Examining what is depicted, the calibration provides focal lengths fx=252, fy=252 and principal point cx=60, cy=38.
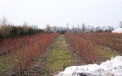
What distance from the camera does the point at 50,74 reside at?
9094 millimetres

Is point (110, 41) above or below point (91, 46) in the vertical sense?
below

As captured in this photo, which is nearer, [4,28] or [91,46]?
[91,46]

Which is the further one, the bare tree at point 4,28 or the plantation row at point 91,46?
the bare tree at point 4,28

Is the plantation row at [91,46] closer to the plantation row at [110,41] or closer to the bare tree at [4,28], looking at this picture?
the plantation row at [110,41]

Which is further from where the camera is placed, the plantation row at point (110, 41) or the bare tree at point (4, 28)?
the bare tree at point (4, 28)

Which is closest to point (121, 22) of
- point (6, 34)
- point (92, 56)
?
point (6, 34)

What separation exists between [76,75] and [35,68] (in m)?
4.23

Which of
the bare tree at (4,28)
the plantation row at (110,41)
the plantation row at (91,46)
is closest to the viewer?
the plantation row at (91,46)

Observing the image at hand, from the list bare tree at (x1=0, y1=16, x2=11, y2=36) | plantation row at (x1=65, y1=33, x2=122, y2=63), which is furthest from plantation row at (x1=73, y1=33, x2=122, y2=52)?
bare tree at (x1=0, y1=16, x2=11, y2=36)

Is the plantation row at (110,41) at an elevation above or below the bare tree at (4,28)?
below

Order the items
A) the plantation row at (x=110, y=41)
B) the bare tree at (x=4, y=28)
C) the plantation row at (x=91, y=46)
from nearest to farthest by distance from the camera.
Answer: the plantation row at (x=91, y=46), the plantation row at (x=110, y=41), the bare tree at (x=4, y=28)

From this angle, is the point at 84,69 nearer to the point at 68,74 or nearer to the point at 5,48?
the point at 68,74

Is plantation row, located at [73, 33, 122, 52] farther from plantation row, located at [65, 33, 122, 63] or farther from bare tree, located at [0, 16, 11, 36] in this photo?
bare tree, located at [0, 16, 11, 36]

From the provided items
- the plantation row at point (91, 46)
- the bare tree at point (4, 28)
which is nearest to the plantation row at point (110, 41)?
the plantation row at point (91, 46)
